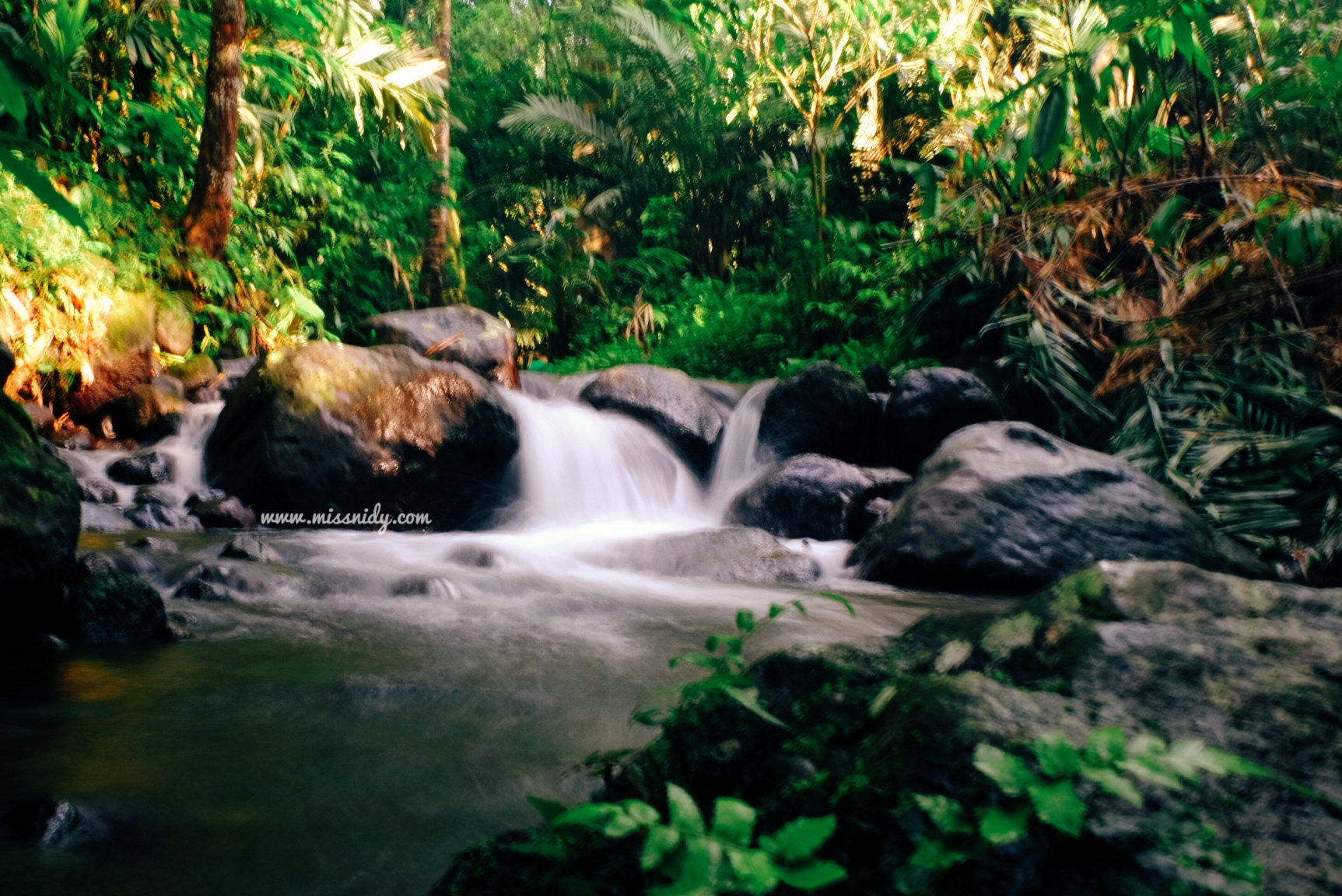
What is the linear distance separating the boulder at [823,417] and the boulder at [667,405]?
2.93 feet

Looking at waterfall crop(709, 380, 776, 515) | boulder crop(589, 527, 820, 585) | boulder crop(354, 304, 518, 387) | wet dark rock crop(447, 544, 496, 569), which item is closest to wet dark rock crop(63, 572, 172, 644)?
wet dark rock crop(447, 544, 496, 569)

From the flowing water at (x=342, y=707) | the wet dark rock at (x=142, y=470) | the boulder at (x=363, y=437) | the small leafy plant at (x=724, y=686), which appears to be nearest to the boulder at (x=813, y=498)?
the flowing water at (x=342, y=707)

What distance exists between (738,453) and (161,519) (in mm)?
4674

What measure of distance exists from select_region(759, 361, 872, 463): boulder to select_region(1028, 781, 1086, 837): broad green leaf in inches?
248

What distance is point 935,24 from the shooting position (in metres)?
11.2

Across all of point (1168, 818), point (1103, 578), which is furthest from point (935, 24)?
point (1168, 818)

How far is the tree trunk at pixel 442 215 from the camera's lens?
40.3 feet

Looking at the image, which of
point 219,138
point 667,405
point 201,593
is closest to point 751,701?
point 201,593

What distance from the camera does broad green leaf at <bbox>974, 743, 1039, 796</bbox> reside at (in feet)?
3.06

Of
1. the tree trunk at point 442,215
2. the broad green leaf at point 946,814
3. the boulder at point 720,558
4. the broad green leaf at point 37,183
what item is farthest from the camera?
the tree trunk at point 442,215

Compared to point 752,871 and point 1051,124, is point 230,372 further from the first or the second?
point 752,871

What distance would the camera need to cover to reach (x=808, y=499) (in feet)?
20.5

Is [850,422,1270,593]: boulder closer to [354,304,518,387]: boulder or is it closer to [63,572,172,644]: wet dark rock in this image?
[63,572,172,644]: wet dark rock

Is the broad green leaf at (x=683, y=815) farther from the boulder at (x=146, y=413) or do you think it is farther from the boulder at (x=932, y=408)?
the boulder at (x=146, y=413)
